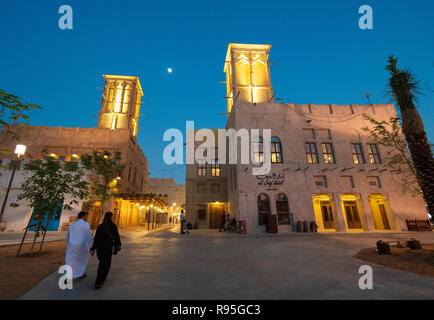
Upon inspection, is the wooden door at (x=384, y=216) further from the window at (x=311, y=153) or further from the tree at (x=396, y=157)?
the window at (x=311, y=153)

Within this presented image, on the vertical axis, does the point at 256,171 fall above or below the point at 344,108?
→ below

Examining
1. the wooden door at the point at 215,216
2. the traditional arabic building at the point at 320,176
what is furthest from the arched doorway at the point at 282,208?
the wooden door at the point at 215,216

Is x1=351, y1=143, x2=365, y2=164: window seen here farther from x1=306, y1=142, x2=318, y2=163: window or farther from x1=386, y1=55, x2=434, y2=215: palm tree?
x1=386, y1=55, x2=434, y2=215: palm tree

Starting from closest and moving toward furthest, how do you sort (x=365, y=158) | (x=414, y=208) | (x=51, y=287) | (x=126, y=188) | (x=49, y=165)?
(x=51, y=287) < (x=49, y=165) < (x=414, y=208) < (x=365, y=158) < (x=126, y=188)

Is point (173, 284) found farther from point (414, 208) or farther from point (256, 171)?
point (414, 208)

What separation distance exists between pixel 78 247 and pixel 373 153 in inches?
964

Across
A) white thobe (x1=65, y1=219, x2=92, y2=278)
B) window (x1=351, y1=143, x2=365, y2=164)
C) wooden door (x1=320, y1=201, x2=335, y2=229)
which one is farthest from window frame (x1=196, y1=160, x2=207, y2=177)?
white thobe (x1=65, y1=219, x2=92, y2=278)

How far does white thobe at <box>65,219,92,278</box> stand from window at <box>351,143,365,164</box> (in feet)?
73.8

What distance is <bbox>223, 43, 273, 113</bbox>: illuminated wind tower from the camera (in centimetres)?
2639

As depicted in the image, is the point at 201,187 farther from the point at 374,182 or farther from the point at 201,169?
the point at 374,182

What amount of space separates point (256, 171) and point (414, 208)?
49.0ft
